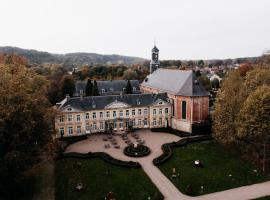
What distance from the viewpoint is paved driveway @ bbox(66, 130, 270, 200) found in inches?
1123

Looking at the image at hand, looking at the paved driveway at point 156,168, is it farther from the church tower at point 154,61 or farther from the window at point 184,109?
the church tower at point 154,61

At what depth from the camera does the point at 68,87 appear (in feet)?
249

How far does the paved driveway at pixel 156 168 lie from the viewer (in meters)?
28.5

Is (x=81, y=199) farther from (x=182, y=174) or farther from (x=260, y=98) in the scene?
(x=260, y=98)

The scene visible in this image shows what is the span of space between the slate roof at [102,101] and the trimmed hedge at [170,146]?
1277 centimetres

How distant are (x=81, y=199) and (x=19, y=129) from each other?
1006cm

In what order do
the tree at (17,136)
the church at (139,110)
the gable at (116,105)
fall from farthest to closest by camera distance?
1. the gable at (116,105)
2. the church at (139,110)
3. the tree at (17,136)

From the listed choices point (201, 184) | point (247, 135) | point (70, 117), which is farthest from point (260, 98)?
point (70, 117)

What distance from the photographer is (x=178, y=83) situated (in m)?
55.4

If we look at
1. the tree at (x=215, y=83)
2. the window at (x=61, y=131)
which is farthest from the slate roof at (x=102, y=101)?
the tree at (x=215, y=83)

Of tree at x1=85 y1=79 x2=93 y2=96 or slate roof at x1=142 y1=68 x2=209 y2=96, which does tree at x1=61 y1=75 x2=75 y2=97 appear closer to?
tree at x1=85 y1=79 x2=93 y2=96

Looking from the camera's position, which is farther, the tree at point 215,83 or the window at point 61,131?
the tree at point 215,83

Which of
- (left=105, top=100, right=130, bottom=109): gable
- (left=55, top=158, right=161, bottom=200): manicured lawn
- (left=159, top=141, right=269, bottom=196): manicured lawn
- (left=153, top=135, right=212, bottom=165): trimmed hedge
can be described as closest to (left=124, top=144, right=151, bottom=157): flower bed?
(left=153, top=135, right=212, bottom=165): trimmed hedge

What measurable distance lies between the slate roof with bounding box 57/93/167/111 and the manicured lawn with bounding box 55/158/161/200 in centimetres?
1450
